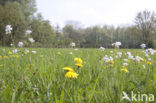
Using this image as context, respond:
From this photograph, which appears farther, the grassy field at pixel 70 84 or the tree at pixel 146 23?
the tree at pixel 146 23

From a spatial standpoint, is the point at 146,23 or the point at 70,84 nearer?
the point at 70,84

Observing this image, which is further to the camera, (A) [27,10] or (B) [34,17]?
(B) [34,17]

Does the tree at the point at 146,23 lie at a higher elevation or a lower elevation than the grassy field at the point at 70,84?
higher

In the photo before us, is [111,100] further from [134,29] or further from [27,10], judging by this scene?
[134,29]

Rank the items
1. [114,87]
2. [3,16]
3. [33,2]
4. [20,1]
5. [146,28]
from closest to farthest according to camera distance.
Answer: [114,87] < [3,16] < [20,1] < [33,2] < [146,28]

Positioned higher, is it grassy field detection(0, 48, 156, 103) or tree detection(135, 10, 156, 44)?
tree detection(135, 10, 156, 44)

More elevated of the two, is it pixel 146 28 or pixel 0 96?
pixel 146 28

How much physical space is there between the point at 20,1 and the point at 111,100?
22.4 metres

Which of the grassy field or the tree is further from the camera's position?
the tree

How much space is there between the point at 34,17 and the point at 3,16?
964 centimetres

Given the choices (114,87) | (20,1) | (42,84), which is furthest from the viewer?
(20,1)

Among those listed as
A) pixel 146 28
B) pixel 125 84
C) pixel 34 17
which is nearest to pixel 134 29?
pixel 146 28

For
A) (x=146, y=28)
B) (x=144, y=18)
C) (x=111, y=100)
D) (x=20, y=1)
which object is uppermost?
(x=20, y=1)

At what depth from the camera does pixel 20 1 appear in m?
19.4
